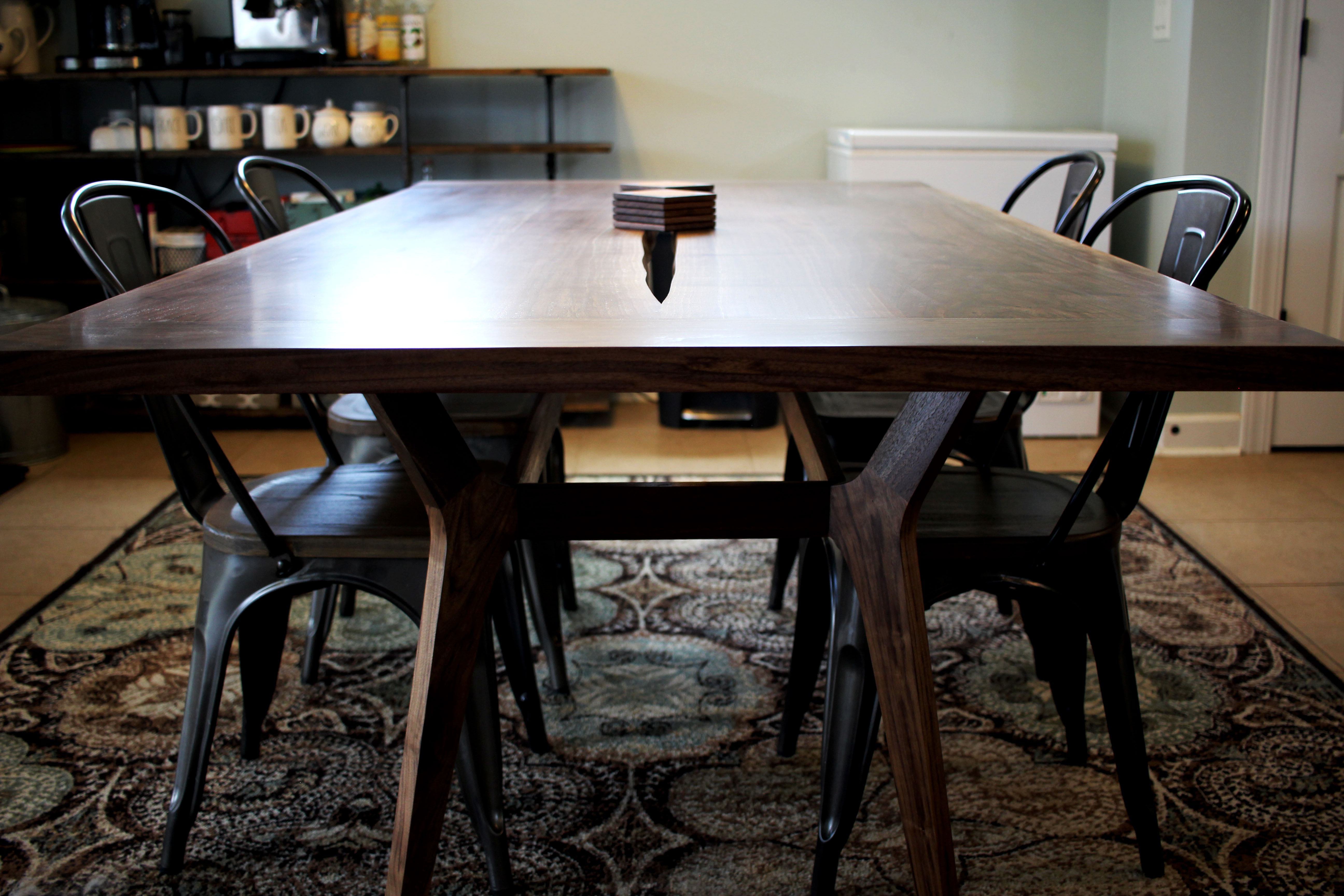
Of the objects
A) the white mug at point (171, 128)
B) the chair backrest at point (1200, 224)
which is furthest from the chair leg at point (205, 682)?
the white mug at point (171, 128)

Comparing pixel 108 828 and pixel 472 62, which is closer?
pixel 108 828

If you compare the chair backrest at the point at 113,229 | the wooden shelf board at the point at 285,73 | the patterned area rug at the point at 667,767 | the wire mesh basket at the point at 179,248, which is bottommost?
the patterned area rug at the point at 667,767

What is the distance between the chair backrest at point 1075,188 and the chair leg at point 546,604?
986 millimetres

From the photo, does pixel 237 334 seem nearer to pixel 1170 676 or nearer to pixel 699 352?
pixel 699 352

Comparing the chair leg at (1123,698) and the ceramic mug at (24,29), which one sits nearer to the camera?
the chair leg at (1123,698)

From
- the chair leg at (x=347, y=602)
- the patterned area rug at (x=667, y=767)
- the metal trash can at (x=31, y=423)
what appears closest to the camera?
the patterned area rug at (x=667, y=767)

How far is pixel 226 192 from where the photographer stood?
153 inches

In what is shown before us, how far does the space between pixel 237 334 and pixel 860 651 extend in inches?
30.2

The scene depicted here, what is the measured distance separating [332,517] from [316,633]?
550mm

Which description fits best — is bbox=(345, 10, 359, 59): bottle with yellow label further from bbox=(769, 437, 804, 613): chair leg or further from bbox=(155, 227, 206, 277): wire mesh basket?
bbox=(769, 437, 804, 613): chair leg

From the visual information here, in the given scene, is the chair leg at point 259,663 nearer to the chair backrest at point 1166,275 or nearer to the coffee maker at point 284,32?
the chair backrest at point 1166,275

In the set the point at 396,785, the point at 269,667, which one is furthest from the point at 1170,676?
the point at 269,667

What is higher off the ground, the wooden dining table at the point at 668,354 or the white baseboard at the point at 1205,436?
the wooden dining table at the point at 668,354

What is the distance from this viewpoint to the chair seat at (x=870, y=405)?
1.86 m
